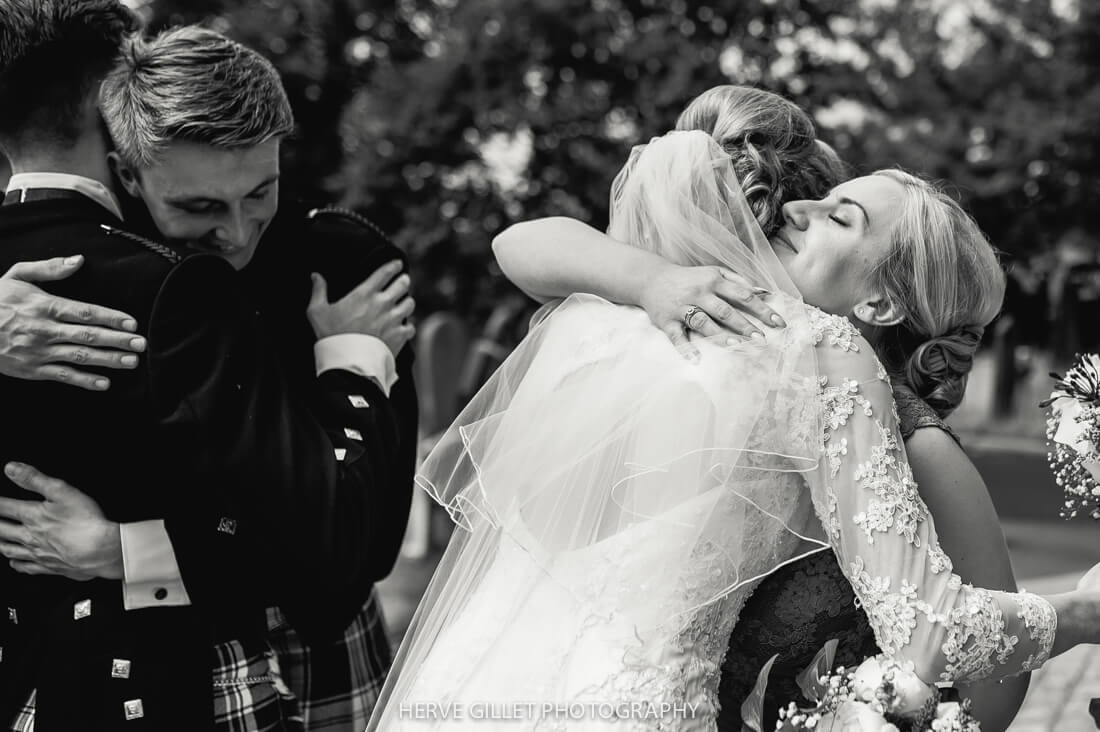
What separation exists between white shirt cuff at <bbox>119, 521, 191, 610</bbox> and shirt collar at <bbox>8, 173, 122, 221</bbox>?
68 cm

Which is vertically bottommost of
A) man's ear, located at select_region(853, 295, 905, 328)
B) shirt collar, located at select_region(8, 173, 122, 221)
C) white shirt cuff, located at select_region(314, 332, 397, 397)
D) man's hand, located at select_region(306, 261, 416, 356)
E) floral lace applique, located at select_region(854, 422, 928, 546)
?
floral lace applique, located at select_region(854, 422, 928, 546)

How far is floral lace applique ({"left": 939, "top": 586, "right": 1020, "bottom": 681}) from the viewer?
1.88 metres

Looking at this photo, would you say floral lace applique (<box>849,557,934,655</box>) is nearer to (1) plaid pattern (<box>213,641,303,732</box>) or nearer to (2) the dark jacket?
(2) the dark jacket

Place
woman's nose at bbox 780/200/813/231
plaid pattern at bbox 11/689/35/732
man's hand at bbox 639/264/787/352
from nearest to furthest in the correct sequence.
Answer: man's hand at bbox 639/264/787/352, plaid pattern at bbox 11/689/35/732, woman's nose at bbox 780/200/813/231

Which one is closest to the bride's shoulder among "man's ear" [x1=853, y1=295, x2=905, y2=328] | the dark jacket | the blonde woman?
the blonde woman

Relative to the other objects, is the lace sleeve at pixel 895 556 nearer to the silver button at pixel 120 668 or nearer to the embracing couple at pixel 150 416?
the embracing couple at pixel 150 416

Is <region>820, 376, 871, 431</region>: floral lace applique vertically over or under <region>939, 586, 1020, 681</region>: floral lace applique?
over

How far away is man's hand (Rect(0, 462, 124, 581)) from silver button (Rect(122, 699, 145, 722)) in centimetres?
25

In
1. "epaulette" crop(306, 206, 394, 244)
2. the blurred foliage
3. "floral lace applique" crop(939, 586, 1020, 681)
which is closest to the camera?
"floral lace applique" crop(939, 586, 1020, 681)

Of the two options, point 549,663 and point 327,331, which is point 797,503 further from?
point 327,331

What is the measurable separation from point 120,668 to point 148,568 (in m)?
0.21

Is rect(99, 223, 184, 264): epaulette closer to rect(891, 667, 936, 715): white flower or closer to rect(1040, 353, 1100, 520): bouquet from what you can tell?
rect(891, 667, 936, 715): white flower

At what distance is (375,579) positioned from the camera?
99.6 inches

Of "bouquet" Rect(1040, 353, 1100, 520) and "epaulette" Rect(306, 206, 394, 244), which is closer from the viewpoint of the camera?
"bouquet" Rect(1040, 353, 1100, 520)
